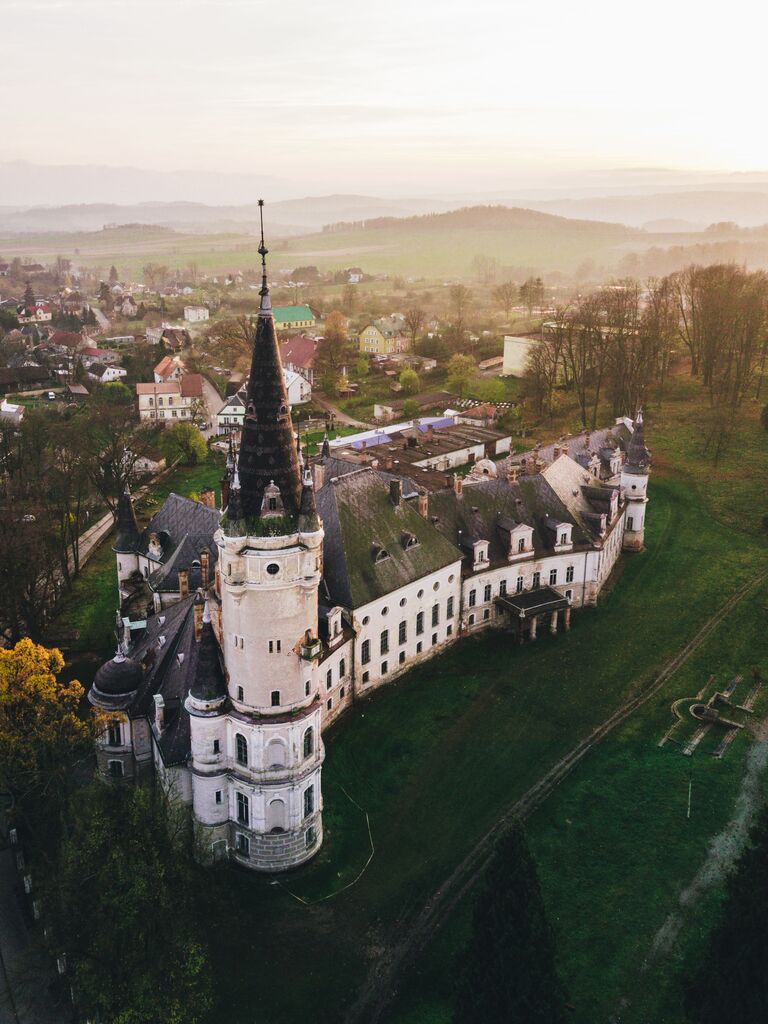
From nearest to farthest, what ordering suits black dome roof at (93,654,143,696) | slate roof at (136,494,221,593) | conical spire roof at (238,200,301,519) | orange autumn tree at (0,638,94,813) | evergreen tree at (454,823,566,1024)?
1. evergreen tree at (454,823,566,1024)
2. conical spire roof at (238,200,301,519)
3. orange autumn tree at (0,638,94,813)
4. black dome roof at (93,654,143,696)
5. slate roof at (136,494,221,593)

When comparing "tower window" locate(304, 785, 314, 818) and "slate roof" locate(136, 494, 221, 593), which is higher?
"slate roof" locate(136, 494, 221, 593)

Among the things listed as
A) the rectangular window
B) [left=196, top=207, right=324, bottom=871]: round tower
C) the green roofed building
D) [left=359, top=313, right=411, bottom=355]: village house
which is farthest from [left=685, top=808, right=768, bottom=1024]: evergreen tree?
the green roofed building

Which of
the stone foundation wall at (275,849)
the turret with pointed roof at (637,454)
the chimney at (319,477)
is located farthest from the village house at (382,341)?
the stone foundation wall at (275,849)

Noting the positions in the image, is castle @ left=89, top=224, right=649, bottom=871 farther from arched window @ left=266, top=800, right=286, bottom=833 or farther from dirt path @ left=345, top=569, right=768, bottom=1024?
dirt path @ left=345, top=569, right=768, bottom=1024

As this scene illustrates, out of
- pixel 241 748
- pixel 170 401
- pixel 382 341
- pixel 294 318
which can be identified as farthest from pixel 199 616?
pixel 294 318

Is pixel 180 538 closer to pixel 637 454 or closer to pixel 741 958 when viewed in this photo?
pixel 741 958
